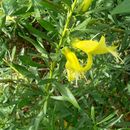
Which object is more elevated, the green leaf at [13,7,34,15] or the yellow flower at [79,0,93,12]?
the yellow flower at [79,0,93,12]

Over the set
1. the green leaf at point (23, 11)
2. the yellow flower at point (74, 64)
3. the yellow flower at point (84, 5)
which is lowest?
the yellow flower at point (74, 64)

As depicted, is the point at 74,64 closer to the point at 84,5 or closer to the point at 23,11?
the point at 84,5

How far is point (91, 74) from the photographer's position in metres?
Result: 1.71

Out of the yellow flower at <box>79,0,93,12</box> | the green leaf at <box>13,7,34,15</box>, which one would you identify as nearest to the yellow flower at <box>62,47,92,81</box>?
the yellow flower at <box>79,0,93,12</box>

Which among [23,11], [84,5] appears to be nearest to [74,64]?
[84,5]

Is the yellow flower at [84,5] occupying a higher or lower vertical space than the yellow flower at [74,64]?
higher

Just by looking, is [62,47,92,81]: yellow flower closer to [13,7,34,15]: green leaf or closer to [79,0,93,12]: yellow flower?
[79,0,93,12]: yellow flower

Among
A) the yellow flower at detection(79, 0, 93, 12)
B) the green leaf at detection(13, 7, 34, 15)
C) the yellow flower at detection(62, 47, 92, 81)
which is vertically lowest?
the yellow flower at detection(62, 47, 92, 81)

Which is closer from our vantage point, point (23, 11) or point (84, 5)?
point (84, 5)

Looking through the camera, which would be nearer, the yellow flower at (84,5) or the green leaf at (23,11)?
the yellow flower at (84,5)

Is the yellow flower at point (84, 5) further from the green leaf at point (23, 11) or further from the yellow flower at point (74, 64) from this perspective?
the green leaf at point (23, 11)

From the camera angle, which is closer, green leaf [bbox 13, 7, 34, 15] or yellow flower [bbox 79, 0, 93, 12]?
yellow flower [bbox 79, 0, 93, 12]

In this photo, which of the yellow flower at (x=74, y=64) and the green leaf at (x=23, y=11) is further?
the green leaf at (x=23, y=11)

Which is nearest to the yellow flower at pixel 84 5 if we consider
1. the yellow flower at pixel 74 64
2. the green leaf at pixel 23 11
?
the yellow flower at pixel 74 64
